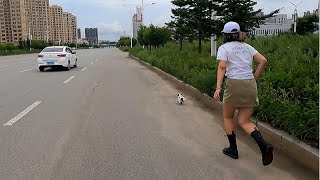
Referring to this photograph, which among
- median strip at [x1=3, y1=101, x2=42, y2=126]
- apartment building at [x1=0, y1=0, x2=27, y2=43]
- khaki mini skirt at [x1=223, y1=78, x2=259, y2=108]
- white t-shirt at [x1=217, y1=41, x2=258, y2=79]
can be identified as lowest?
median strip at [x1=3, y1=101, x2=42, y2=126]

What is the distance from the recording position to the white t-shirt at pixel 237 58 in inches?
179

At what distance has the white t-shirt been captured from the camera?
179 inches

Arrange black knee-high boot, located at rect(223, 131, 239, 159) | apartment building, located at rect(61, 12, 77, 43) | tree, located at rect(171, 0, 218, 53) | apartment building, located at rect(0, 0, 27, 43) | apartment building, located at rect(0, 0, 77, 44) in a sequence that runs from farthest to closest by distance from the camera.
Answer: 1. apartment building, located at rect(61, 12, 77, 43)
2. apartment building, located at rect(0, 0, 77, 44)
3. apartment building, located at rect(0, 0, 27, 43)
4. tree, located at rect(171, 0, 218, 53)
5. black knee-high boot, located at rect(223, 131, 239, 159)

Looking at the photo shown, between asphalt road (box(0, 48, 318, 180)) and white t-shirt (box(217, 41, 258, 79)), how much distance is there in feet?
3.83

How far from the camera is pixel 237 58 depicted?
4.57 metres

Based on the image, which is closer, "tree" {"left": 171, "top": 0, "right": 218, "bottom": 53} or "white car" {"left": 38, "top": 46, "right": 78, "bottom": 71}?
"tree" {"left": 171, "top": 0, "right": 218, "bottom": 53}

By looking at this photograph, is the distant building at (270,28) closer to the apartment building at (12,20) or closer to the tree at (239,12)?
the tree at (239,12)

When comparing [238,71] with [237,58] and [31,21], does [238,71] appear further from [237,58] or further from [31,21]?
[31,21]

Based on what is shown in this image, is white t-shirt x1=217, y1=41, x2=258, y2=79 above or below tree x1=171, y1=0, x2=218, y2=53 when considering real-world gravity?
below

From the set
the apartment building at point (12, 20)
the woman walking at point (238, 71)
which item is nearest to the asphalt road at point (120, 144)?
the woman walking at point (238, 71)

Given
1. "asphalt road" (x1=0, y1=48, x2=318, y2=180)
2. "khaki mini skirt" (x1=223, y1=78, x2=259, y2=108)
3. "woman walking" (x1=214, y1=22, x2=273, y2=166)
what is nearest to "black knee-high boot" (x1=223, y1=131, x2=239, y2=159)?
"asphalt road" (x1=0, y1=48, x2=318, y2=180)

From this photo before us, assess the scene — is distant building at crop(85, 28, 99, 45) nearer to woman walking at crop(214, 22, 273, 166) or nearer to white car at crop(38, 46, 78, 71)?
Result: white car at crop(38, 46, 78, 71)

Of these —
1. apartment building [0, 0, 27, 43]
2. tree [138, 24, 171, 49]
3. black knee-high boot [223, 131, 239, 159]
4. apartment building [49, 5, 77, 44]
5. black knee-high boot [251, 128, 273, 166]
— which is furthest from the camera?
apartment building [49, 5, 77, 44]

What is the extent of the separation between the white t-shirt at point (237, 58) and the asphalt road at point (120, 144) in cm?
117
